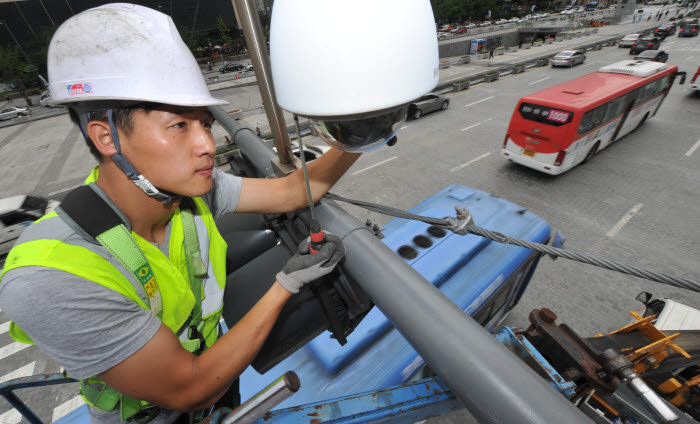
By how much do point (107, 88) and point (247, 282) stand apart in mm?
1212

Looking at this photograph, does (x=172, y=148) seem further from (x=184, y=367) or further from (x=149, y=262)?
(x=184, y=367)

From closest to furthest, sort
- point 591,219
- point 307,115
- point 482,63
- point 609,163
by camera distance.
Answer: point 307,115 < point 591,219 < point 609,163 < point 482,63

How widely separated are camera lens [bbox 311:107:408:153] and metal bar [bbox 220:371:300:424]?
0.79 meters

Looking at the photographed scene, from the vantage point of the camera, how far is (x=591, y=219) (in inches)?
276

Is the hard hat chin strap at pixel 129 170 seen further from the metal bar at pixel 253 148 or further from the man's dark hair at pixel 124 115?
the metal bar at pixel 253 148

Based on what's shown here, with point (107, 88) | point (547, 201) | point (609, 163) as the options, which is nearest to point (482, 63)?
point (609, 163)

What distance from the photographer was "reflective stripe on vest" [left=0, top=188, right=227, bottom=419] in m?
1.00

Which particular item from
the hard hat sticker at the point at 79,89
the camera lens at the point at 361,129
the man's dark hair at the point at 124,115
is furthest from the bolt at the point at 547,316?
the hard hat sticker at the point at 79,89

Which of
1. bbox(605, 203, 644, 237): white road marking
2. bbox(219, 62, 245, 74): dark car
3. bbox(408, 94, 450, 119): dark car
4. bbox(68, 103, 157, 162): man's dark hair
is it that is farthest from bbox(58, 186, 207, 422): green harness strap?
bbox(219, 62, 245, 74): dark car

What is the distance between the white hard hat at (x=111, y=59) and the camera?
111 centimetres

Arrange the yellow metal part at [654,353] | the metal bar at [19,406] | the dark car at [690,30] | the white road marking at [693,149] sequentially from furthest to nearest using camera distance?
the dark car at [690,30] → the white road marking at [693,149] → the yellow metal part at [654,353] → the metal bar at [19,406]

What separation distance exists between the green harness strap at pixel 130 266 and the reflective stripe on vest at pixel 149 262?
1cm

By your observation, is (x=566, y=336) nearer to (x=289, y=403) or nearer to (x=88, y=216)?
(x=289, y=403)

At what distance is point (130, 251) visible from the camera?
1.22 metres
